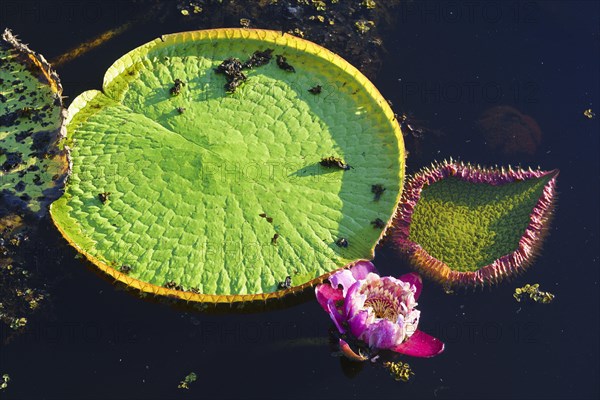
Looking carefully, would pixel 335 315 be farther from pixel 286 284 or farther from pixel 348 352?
pixel 286 284

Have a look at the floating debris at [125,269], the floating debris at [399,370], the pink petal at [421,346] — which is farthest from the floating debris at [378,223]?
the floating debris at [125,269]

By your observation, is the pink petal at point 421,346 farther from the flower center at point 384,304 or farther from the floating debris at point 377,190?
the floating debris at point 377,190

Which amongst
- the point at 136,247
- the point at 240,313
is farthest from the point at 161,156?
the point at 240,313

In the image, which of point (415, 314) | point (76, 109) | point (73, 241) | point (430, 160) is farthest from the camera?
point (430, 160)

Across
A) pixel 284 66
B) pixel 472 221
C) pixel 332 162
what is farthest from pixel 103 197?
pixel 472 221

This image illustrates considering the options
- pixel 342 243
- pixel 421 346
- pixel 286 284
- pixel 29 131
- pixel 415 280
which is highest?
pixel 29 131

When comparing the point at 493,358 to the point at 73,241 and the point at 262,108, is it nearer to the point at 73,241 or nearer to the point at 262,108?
the point at 262,108
